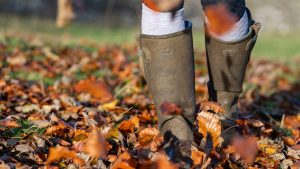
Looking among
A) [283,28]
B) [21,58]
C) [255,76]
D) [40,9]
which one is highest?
[21,58]

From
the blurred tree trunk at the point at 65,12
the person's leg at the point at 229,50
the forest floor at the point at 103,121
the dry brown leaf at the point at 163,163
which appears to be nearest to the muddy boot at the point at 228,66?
the person's leg at the point at 229,50

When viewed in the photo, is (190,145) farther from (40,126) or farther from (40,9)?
(40,9)

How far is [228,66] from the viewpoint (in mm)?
2189

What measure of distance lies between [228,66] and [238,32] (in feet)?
0.63

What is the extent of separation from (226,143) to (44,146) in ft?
2.73

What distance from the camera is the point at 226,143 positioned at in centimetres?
215

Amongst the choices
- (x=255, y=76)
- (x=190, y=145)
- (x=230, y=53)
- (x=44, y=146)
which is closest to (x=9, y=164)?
(x=44, y=146)

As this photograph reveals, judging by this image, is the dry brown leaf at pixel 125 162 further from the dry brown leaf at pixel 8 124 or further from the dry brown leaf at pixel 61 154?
the dry brown leaf at pixel 8 124

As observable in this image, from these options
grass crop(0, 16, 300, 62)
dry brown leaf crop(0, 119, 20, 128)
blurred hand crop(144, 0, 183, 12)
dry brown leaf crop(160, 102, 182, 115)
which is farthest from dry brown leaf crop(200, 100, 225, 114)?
grass crop(0, 16, 300, 62)

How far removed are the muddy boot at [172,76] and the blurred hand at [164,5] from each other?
0.11 meters

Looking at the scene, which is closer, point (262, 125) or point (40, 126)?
point (40, 126)

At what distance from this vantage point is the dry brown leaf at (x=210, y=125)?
1.94m

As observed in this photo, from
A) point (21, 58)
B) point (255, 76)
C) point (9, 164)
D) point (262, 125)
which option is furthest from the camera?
point (255, 76)

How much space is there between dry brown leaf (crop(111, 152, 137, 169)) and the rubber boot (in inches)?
28.4
